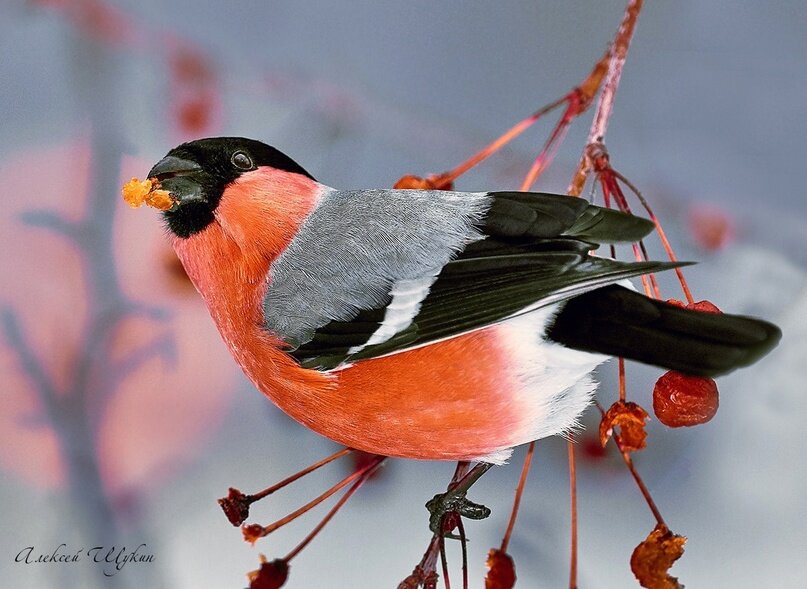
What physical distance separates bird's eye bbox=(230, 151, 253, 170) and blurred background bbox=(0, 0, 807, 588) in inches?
9.2

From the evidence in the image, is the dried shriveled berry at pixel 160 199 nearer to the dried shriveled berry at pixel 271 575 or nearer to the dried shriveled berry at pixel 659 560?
the dried shriveled berry at pixel 271 575

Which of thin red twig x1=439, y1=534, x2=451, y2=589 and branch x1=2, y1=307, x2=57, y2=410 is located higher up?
branch x1=2, y1=307, x2=57, y2=410

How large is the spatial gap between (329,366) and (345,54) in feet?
1.36

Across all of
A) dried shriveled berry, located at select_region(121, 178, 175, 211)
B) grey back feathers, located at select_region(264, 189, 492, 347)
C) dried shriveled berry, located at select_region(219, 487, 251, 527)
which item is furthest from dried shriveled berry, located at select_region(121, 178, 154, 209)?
dried shriveled berry, located at select_region(219, 487, 251, 527)

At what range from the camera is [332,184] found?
939 mm

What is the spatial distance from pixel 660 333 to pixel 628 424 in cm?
10

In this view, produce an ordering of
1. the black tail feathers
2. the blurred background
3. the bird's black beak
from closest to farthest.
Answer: the black tail feathers → the bird's black beak → the blurred background

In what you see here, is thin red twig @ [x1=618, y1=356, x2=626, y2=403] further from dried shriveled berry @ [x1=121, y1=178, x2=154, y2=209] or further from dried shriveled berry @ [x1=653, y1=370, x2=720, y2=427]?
dried shriveled berry @ [x1=121, y1=178, x2=154, y2=209]

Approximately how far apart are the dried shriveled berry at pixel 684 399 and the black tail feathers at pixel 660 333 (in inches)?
3.3

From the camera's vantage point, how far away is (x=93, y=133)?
3.13 feet

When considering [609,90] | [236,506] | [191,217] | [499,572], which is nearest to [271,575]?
[236,506]

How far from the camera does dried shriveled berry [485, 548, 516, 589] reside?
0.74m

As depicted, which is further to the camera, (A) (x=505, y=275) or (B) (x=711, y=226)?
(B) (x=711, y=226)

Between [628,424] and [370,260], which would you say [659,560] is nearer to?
[628,424]
